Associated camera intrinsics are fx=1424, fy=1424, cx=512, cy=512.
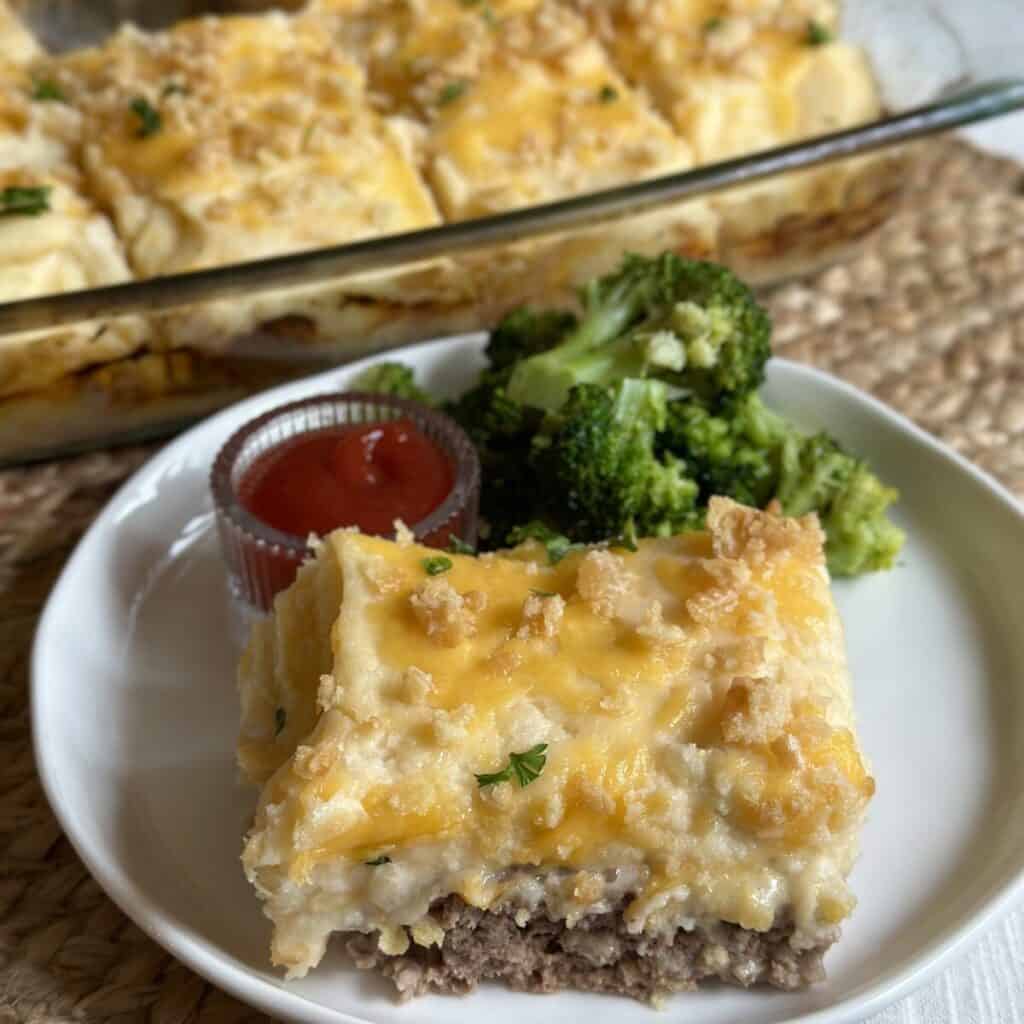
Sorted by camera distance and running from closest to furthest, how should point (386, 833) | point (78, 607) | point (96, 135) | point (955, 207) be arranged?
point (386, 833), point (78, 607), point (96, 135), point (955, 207)

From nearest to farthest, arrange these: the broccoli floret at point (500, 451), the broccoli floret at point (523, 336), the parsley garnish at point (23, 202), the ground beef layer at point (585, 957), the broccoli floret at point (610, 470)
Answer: the ground beef layer at point (585, 957), the broccoli floret at point (610, 470), the broccoli floret at point (500, 451), the broccoli floret at point (523, 336), the parsley garnish at point (23, 202)

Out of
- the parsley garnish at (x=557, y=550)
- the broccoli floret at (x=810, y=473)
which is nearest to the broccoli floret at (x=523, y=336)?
the broccoli floret at (x=810, y=473)

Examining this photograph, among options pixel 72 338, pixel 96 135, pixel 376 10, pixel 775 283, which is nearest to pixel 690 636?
pixel 72 338

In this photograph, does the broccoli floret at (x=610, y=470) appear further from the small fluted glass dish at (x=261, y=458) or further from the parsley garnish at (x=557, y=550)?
the parsley garnish at (x=557, y=550)

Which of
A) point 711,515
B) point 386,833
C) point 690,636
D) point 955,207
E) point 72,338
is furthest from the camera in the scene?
point 955,207

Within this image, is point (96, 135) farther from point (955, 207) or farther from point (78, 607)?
point (955, 207)

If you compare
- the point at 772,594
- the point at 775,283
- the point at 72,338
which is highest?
the point at 772,594
